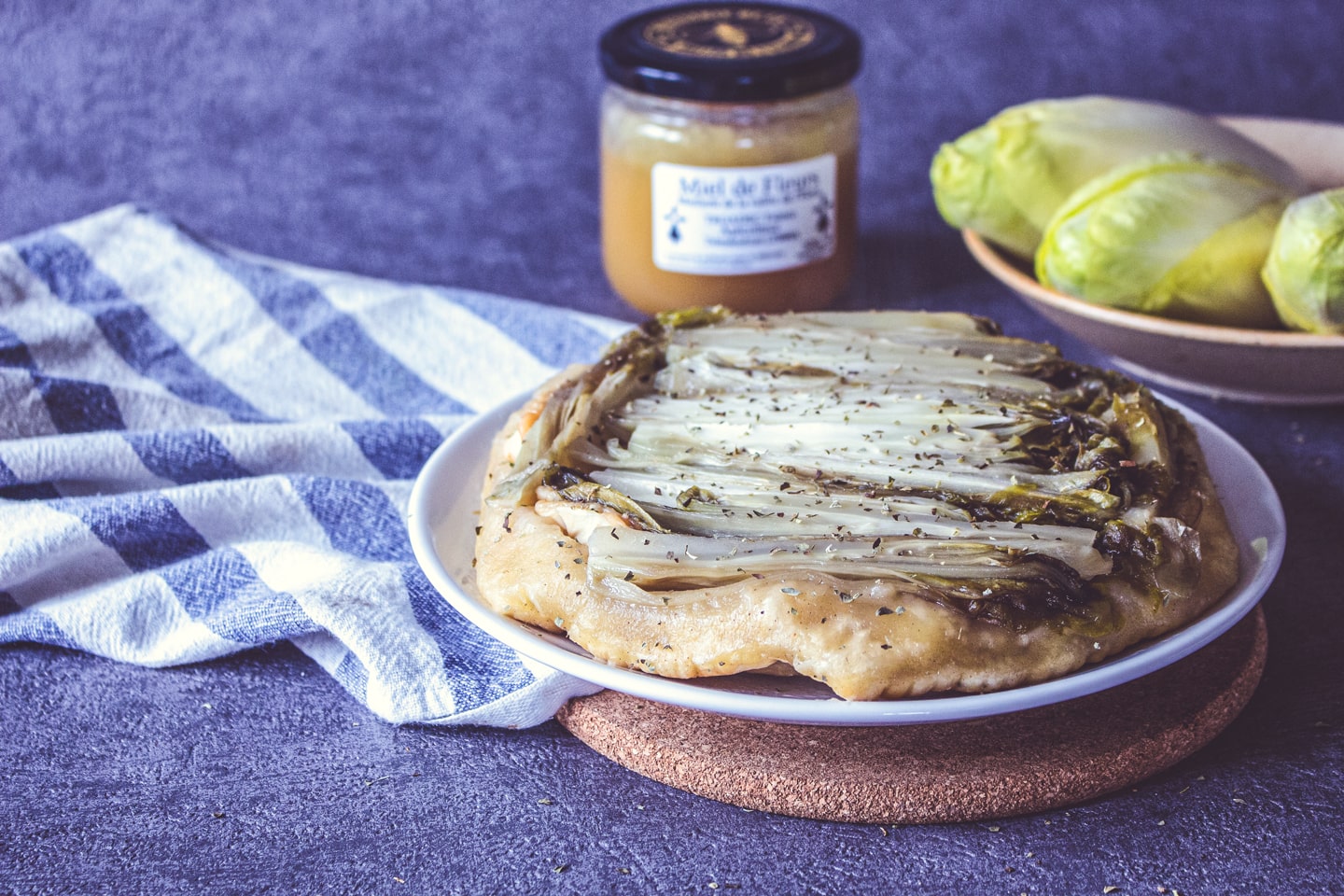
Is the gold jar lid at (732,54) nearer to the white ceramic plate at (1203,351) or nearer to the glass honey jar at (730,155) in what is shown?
the glass honey jar at (730,155)

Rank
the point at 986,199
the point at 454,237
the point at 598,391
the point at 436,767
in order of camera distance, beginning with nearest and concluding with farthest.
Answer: the point at 436,767
the point at 598,391
the point at 986,199
the point at 454,237

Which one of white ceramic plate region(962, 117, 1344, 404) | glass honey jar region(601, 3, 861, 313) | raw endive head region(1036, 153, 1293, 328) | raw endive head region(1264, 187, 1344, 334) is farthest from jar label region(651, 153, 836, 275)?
raw endive head region(1264, 187, 1344, 334)

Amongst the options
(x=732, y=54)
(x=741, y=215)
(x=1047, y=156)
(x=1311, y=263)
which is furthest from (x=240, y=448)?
(x=1311, y=263)

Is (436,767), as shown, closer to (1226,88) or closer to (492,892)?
(492,892)

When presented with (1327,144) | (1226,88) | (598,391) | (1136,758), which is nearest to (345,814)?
Answer: (598,391)

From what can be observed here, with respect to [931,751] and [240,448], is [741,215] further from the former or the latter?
[931,751]

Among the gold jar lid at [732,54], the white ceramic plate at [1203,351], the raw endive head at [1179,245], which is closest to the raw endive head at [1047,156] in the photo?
the white ceramic plate at [1203,351]

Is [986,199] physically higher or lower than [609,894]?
higher
